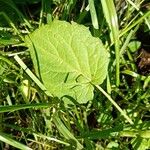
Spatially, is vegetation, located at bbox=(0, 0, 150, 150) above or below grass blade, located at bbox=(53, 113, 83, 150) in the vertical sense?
above

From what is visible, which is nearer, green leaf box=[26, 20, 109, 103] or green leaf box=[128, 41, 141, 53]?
green leaf box=[26, 20, 109, 103]

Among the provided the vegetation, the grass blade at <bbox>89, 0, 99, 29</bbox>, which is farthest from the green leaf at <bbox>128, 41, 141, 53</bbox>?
the grass blade at <bbox>89, 0, 99, 29</bbox>

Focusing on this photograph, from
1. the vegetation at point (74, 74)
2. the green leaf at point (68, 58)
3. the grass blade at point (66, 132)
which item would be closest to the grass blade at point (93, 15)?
the vegetation at point (74, 74)

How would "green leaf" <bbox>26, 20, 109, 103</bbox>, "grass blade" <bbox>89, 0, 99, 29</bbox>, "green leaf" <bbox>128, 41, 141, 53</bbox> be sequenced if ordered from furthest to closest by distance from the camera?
"green leaf" <bbox>128, 41, 141, 53</bbox> < "grass blade" <bbox>89, 0, 99, 29</bbox> < "green leaf" <bbox>26, 20, 109, 103</bbox>

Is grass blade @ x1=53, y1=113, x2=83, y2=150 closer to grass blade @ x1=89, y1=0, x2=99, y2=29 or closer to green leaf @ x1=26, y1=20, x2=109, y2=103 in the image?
green leaf @ x1=26, y1=20, x2=109, y2=103

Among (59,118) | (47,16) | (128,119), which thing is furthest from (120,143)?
(47,16)

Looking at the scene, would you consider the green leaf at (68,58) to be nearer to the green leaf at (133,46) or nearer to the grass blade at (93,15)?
the grass blade at (93,15)

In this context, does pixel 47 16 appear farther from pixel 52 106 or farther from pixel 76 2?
pixel 52 106

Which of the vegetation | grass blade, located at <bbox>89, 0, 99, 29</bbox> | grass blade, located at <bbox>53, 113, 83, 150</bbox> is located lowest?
grass blade, located at <bbox>53, 113, 83, 150</bbox>
